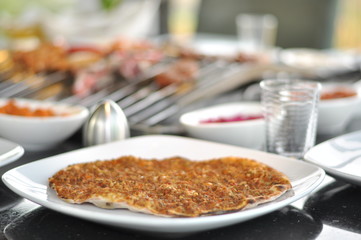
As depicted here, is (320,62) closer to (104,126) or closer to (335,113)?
(335,113)

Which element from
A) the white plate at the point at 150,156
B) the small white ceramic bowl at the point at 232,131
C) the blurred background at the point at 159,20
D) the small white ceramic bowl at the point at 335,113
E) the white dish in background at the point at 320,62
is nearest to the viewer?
the white plate at the point at 150,156

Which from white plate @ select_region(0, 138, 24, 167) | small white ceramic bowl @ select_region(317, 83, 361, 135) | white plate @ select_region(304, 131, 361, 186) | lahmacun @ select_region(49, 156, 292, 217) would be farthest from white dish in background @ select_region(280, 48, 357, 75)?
white plate @ select_region(0, 138, 24, 167)

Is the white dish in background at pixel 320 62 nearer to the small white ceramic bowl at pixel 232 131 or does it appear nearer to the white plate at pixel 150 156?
the small white ceramic bowl at pixel 232 131

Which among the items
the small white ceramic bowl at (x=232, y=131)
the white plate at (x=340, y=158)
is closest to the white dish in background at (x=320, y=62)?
the small white ceramic bowl at (x=232, y=131)

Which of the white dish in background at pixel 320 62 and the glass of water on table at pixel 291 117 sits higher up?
the glass of water on table at pixel 291 117

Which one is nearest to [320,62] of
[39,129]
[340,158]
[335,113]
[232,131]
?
[335,113]
